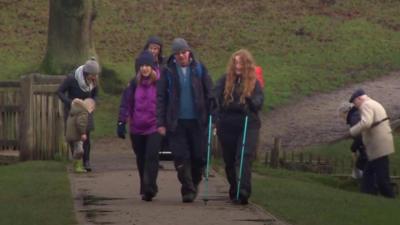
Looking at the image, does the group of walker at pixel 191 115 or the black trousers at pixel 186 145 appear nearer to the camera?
the group of walker at pixel 191 115

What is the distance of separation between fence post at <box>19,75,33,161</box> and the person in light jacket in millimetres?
4958

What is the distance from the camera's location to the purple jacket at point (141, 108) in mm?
13117

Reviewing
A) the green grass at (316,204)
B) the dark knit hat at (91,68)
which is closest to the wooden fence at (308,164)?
the green grass at (316,204)

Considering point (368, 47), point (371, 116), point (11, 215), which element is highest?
point (368, 47)

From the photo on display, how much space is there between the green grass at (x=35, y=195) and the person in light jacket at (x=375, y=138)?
12.2 ft

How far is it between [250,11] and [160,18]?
2.79 meters

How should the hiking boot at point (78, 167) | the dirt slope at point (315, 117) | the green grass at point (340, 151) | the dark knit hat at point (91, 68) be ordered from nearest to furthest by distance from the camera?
1. the dark knit hat at point (91, 68)
2. the hiking boot at point (78, 167)
3. the green grass at point (340, 151)
4. the dirt slope at point (315, 117)

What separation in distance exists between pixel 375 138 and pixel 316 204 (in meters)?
2.81

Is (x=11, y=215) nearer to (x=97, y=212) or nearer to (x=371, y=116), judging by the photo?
(x=97, y=212)

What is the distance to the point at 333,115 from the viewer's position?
2495 centimetres

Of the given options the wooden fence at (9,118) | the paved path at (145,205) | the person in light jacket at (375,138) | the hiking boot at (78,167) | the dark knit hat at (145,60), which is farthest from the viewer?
the wooden fence at (9,118)

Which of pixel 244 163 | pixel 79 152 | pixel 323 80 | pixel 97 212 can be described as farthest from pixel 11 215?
pixel 323 80

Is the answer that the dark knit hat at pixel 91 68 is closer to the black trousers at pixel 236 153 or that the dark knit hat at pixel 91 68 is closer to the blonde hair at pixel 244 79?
the black trousers at pixel 236 153

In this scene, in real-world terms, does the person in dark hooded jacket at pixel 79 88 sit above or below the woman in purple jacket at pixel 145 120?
above
